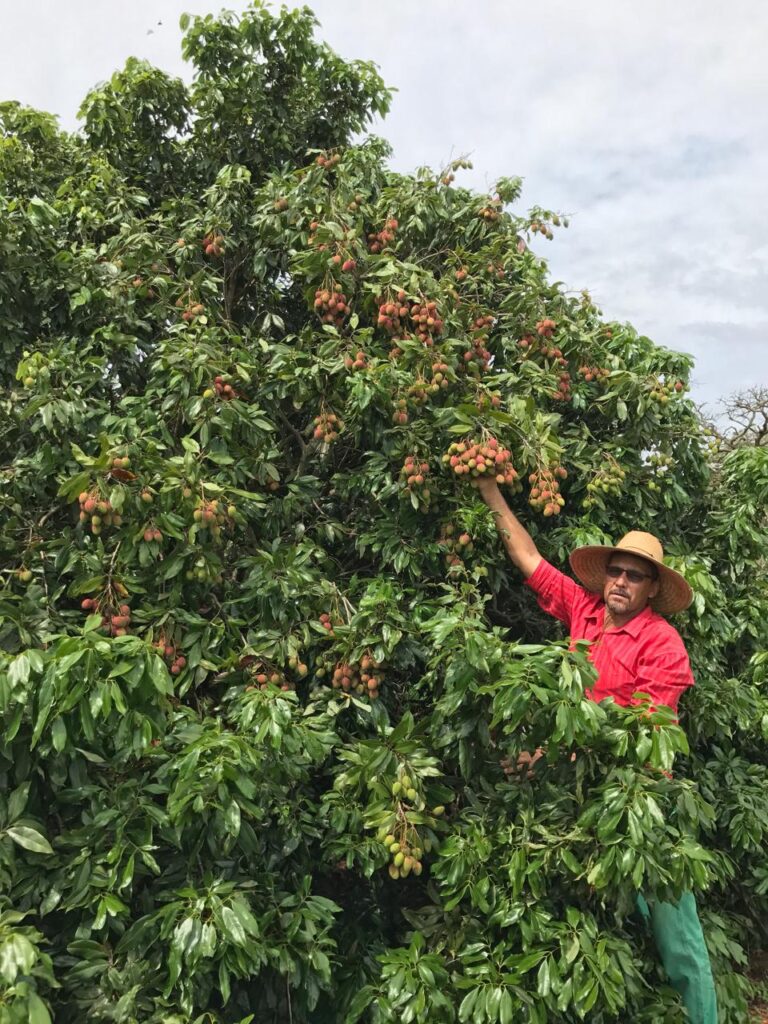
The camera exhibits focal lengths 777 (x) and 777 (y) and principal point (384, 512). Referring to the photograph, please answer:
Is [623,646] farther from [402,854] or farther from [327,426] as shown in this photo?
[327,426]

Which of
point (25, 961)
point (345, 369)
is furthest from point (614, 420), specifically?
point (25, 961)

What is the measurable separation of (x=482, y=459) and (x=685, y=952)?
174 centimetres

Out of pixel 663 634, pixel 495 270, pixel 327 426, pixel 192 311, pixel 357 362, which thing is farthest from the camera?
pixel 495 270

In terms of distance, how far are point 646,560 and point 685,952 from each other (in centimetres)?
129

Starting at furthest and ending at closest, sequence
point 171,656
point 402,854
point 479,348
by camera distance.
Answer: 1. point 479,348
2. point 171,656
3. point 402,854

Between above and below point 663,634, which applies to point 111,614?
below

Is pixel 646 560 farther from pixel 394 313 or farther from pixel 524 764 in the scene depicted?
pixel 394 313

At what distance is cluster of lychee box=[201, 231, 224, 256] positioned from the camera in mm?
3422

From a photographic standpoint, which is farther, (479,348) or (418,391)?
(479,348)

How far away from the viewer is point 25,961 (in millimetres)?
1579

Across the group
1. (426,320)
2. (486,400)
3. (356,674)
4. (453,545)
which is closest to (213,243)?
(426,320)

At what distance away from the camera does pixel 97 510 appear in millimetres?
2250

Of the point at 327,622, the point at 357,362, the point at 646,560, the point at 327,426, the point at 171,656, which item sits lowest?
the point at 171,656

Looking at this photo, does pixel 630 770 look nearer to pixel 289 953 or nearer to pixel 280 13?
pixel 289 953
